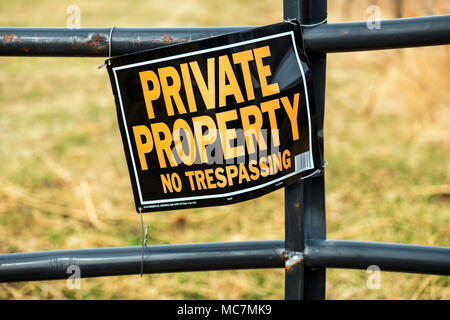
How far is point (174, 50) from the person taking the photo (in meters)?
0.77

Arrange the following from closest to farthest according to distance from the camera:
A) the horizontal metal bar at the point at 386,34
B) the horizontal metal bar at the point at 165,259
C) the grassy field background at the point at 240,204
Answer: the horizontal metal bar at the point at 386,34 → the horizontal metal bar at the point at 165,259 → the grassy field background at the point at 240,204

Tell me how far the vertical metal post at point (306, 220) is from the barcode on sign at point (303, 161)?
2 cm

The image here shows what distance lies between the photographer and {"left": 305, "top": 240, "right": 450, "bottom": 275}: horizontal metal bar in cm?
78

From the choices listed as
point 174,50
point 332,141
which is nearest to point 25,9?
point 332,141

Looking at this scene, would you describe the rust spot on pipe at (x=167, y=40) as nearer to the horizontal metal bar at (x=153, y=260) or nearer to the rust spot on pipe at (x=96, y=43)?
the rust spot on pipe at (x=96, y=43)

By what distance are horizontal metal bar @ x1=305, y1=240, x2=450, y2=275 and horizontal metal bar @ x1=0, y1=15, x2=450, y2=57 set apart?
31 centimetres

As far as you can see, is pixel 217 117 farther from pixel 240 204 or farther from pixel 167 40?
pixel 240 204

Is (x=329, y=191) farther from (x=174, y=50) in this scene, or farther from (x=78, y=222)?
(x=174, y=50)

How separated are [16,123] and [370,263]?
2128 mm

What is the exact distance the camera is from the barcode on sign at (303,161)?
0.81m

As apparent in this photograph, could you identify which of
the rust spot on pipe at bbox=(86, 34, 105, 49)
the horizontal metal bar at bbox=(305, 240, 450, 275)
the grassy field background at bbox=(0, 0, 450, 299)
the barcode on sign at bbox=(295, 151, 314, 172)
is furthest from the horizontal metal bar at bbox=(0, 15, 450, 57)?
the grassy field background at bbox=(0, 0, 450, 299)

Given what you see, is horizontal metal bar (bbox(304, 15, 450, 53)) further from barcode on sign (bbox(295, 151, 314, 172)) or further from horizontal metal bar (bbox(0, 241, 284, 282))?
horizontal metal bar (bbox(0, 241, 284, 282))

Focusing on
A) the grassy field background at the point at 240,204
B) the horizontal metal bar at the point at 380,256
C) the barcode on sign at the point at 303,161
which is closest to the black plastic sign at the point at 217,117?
the barcode on sign at the point at 303,161

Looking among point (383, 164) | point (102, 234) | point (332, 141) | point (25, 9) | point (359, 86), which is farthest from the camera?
point (25, 9)
